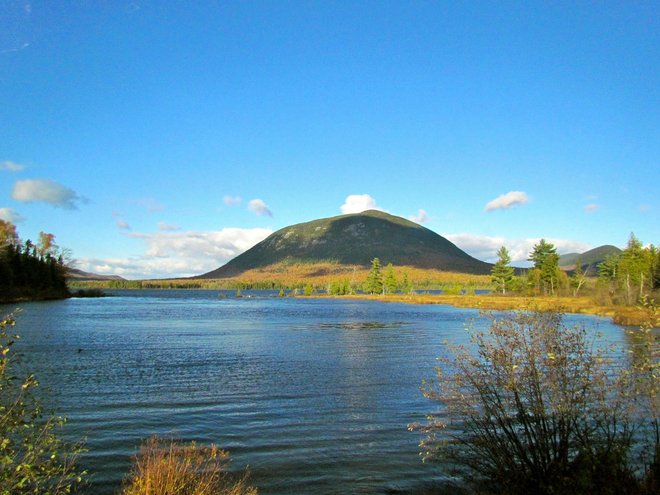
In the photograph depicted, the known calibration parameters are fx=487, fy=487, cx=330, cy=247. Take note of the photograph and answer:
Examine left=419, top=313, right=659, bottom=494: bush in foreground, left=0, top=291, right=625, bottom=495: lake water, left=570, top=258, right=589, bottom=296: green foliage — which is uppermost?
left=570, top=258, right=589, bottom=296: green foliage

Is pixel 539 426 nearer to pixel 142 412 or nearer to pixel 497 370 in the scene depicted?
pixel 497 370

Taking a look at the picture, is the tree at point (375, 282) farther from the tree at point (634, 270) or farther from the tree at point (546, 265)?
the tree at point (634, 270)

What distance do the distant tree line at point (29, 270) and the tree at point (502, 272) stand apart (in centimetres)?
12107

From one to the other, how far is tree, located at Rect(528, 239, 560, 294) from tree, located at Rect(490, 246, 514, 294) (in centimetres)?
858

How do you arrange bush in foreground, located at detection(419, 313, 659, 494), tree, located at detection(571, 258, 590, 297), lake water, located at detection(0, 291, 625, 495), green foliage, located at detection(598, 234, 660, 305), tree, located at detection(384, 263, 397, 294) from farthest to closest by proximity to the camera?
tree, located at detection(384, 263, 397, 294) < tree, located at detection(571, 258, 590, 297) < green foliage, located at detection(598, 234, 660, 305) < lake water, located at detection(0, 291, 625, 495) < bush in foreground, located at detection(419, 313, 659, 494)

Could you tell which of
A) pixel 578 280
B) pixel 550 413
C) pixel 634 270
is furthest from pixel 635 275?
pixel 550 413

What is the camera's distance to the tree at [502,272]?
14025 cm

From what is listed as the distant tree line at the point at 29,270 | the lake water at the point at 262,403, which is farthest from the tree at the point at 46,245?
the lake water at the point at 262,403

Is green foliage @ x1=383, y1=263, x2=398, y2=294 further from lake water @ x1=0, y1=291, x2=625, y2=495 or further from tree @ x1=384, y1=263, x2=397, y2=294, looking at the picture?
lake water @ x1=0, y1=291, x2=625, y2=495

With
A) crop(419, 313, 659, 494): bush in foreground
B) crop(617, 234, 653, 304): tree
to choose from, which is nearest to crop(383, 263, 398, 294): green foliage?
crop(617, 234, 653, 304): tree

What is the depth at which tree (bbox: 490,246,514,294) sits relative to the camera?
14025cm

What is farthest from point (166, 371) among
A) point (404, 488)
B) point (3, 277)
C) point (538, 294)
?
point (538, 294)

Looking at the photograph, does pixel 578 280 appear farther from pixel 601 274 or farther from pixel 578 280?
pixel 601 274

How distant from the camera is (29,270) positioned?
393 ft
